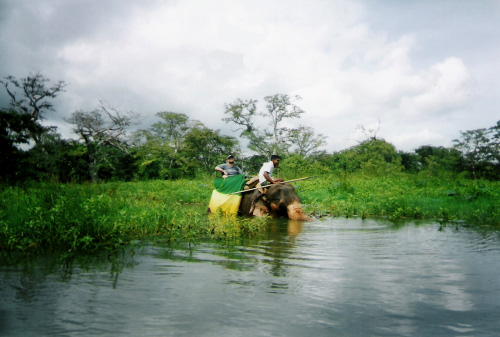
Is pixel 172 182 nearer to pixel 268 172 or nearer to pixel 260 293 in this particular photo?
pixel 268 172

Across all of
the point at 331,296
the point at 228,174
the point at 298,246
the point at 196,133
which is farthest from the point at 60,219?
the point at 196,133

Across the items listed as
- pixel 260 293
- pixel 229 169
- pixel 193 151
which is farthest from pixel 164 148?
pixel 260 293

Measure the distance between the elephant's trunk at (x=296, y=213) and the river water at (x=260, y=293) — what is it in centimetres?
373

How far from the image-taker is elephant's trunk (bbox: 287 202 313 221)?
9.29 metres

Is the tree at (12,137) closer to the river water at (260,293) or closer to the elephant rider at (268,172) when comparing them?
the elephant rider at (268,172)

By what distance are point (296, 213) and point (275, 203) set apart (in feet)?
2.45

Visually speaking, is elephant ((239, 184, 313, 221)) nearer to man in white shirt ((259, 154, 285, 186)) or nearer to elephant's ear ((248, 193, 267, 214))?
elephant's ear ((248, 193, 267, 214))

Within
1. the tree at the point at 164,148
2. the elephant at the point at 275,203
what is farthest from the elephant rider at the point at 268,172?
the tree at the point at 164,148

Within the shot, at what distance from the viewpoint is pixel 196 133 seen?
1281 inches

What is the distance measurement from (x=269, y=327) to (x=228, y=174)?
8.75m

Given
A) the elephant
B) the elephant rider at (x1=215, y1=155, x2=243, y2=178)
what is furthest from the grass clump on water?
the elephant rider at (x1=215, y1=155, x2=243, y2=178)

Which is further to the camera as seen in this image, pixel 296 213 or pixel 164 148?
pixel 164 148

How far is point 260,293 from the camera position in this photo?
135 inches

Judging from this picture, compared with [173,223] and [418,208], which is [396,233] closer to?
[418,208]
